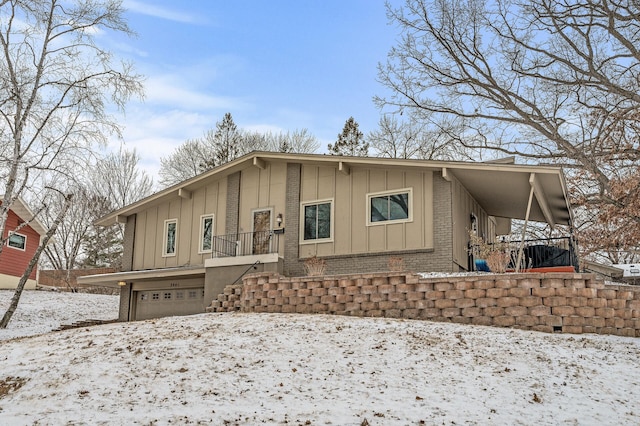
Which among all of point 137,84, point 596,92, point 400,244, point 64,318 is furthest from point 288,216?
point 596,92

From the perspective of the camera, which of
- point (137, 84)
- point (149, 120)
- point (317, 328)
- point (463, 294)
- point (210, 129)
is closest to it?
point (317, 328)

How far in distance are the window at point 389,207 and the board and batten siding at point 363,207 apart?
112mm

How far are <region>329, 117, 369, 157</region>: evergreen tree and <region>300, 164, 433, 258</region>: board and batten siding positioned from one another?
1580 cm

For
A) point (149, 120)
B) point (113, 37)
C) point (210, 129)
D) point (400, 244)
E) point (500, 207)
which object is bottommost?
point (400, 244)

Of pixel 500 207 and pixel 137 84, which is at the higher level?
pixel 137 84

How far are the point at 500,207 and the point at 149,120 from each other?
37.0 ft

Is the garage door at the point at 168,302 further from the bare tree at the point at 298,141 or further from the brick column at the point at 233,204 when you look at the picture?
the bare tree at the point at 298,141

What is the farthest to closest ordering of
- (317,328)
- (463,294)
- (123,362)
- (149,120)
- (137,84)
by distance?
(149,120)
(137,84)
(463,294)
(317,328)
(123,362)

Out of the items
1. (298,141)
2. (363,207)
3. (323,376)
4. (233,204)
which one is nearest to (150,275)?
(233,204)

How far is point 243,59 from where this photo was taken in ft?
58.5

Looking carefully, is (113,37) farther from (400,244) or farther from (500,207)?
(500,207)

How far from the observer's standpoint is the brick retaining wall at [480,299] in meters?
10.6

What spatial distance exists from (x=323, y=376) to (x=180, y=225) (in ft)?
36.7

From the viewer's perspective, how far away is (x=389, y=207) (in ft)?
47.2
